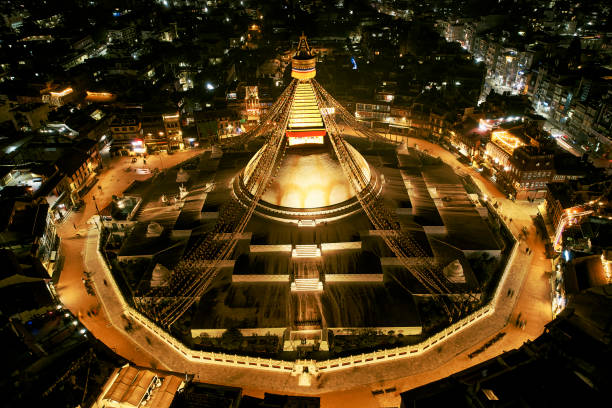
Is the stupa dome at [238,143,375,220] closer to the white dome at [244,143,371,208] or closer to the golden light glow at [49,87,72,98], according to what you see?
the white dome at [244,143,371,208]

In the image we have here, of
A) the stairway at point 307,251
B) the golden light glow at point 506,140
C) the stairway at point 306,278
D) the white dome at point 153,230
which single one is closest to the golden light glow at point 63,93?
the white dome at point 153,230

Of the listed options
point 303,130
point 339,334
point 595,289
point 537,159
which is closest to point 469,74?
point 537,159

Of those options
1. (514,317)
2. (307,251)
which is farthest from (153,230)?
(514,317)

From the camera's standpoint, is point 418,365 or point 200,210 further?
point 200,210

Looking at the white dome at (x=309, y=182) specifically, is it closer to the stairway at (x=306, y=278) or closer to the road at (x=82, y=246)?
the stairway at (x=306, y=278)

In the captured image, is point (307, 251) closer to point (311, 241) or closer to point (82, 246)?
point (311, 241)

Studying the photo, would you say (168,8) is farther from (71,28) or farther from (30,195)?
(30,195)

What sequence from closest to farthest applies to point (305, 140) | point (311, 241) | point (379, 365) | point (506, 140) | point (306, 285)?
1. point (379, 365)
2. point (306, 285)
3. point (311, 241)
4. point (305, 140)
5. point (506, 140)

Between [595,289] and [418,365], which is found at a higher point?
[595,289]
